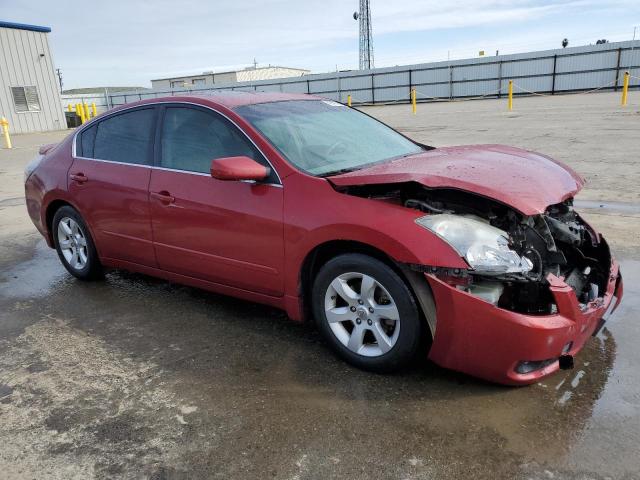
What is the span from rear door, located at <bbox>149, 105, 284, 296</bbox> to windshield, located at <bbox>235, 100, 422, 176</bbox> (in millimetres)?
203

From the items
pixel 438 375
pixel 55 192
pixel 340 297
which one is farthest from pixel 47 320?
pixel 438 375

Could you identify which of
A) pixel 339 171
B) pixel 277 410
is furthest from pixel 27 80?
pixel 277 410

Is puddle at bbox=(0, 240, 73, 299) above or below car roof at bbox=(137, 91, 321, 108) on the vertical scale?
below

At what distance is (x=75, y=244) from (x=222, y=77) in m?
61.4

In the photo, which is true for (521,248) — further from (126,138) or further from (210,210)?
(126,138)

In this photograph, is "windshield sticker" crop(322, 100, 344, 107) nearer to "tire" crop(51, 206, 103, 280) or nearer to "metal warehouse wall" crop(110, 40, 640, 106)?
"tire" crop(51, 206, 103, 280)

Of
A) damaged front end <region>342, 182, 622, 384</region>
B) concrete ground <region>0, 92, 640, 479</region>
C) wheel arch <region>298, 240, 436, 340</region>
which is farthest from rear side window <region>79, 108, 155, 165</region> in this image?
damaged front end <region>342, 182, 622, 384</region>

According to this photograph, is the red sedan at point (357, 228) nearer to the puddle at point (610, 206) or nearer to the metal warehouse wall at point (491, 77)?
the puddle at point (610, 206)

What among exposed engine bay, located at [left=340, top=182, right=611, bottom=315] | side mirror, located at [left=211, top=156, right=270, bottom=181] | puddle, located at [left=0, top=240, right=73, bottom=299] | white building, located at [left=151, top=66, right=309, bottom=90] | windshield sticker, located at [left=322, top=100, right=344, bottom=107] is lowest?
puddle, located at [left=0, top=240, right=73, bottom=299]

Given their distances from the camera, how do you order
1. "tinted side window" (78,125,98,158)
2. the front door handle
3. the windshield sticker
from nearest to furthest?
the front door handle
the windshield sticker
"tinted side window" (78,125,98,158)

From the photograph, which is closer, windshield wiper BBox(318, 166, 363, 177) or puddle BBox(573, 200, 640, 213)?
windshield wiper BBox(318, 166, 363, 177)

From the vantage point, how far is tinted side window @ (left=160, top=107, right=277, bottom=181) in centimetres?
357

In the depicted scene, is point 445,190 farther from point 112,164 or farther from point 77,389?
point 112,164

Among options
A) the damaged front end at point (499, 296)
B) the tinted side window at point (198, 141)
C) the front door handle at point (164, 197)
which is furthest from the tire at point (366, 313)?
the front door handle at point (164, 197)
